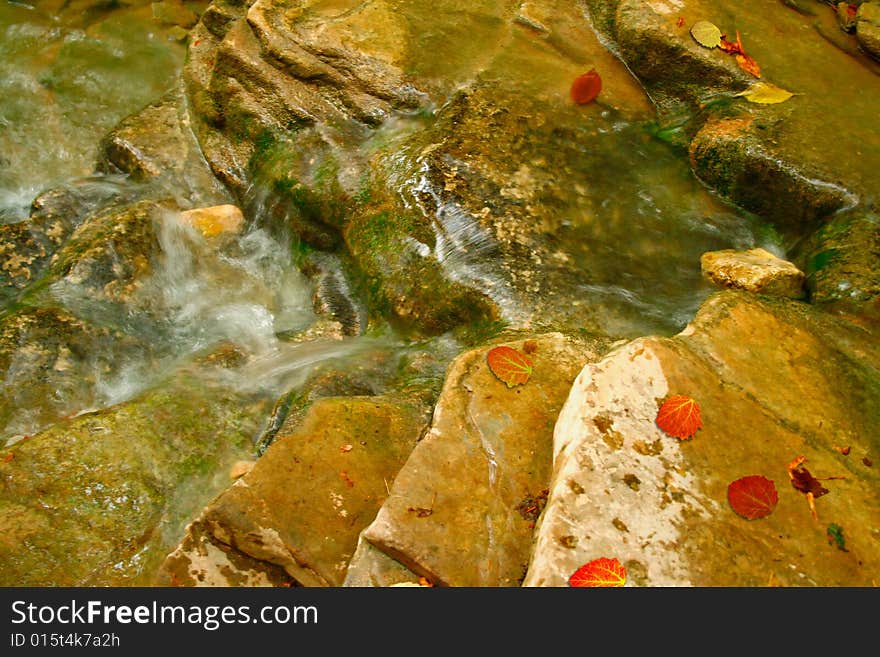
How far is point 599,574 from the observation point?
2.76 metres

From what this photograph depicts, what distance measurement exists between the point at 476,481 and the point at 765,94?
4265 mm

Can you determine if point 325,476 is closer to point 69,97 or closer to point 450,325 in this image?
point 450,325

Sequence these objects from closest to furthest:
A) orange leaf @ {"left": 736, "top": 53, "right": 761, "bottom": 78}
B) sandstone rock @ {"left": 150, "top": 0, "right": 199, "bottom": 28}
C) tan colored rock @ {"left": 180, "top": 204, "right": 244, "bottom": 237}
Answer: orange leaf @ {"left": 736, "top": 53, "right": 761, "bottom": 78} < tan colored rock @ {"left": 180, "top": 204, "right": 244, "bottom": 237} < sandstone rock @ {"left": 150, "top": 0, "right": 199, "bottom": 28}

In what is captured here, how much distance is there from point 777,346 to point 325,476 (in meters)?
2.50

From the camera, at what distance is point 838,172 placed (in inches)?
200

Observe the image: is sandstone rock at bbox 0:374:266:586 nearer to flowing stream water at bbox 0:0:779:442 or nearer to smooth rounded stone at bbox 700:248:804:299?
flowing stream water at bbox 0:0:779:442

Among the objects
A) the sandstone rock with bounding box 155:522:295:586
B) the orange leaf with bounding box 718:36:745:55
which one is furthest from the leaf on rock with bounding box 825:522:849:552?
the orange leaf with bounding box 718:36:745:55

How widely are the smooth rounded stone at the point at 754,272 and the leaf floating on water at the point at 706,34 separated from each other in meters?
2.00

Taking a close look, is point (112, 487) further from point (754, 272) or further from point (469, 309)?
point (754, 272)

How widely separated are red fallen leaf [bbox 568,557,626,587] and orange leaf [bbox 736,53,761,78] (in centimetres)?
467

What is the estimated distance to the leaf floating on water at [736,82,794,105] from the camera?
5.57 meters

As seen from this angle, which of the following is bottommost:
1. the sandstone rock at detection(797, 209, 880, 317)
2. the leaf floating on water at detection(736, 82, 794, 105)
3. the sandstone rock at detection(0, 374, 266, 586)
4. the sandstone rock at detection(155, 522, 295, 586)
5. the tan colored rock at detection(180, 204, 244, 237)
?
the sandstone rock at detection(0, 374, 266, 586)

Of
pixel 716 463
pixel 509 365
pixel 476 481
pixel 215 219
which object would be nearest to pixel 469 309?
pixel 509 365

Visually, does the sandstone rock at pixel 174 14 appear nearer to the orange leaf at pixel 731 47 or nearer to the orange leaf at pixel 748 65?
the orange leaf at pixel 731 47
